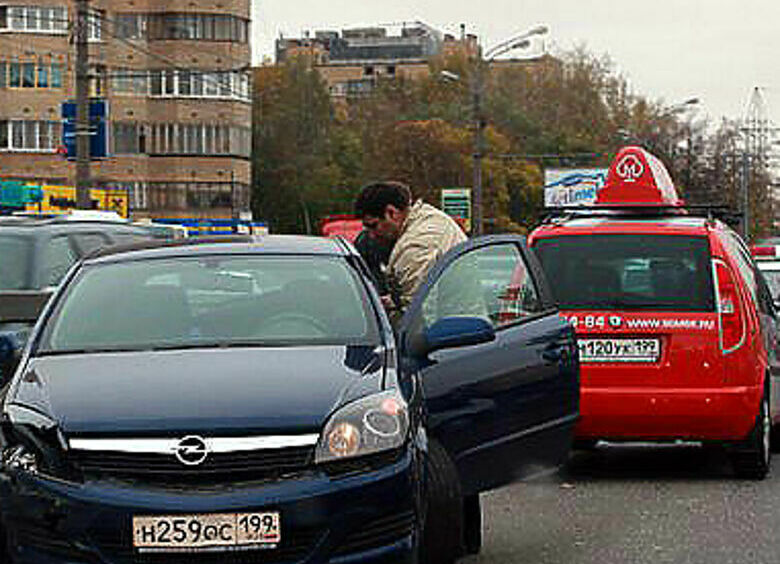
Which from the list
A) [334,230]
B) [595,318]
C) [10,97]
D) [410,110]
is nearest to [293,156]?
[410,110]

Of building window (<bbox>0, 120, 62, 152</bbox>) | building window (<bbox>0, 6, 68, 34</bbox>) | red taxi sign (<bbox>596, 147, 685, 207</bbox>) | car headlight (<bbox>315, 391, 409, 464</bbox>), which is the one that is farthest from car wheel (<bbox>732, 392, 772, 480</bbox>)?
building window (<bbox>0, 6, 68, 34</bbox>)

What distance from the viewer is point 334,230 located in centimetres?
6000

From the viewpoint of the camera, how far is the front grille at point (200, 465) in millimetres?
6785

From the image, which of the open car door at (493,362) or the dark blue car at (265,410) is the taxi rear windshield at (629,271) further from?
the dark blue car at (265,410)

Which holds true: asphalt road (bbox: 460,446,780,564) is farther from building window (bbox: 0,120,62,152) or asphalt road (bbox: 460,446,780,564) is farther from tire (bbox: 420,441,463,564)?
building window (bbox: 0,120,62,152)

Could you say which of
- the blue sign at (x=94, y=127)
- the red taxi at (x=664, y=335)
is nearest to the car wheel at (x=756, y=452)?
the red taxi at (x=664, y=335)

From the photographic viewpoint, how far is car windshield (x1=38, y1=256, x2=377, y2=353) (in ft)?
26.1

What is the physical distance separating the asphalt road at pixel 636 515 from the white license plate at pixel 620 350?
0.80 m

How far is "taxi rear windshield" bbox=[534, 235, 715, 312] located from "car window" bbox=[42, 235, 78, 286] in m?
4.61

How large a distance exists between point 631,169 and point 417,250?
22.5 ft

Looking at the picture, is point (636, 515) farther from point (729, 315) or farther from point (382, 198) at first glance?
point (382, 198)

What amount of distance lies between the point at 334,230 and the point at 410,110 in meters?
54.7

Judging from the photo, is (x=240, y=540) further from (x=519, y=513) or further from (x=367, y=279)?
(x=519, y=513)

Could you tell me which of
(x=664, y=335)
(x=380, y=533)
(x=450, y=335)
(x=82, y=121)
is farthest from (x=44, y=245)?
(x=82, y=121)
